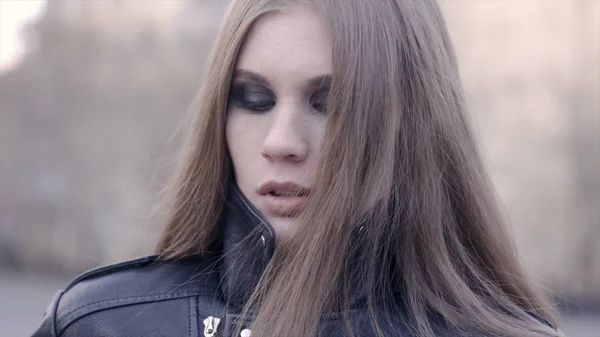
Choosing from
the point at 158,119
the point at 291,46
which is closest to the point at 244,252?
the point at 291,46

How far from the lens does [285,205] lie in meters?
1.47

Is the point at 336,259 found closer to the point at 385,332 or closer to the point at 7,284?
the point at 385,332

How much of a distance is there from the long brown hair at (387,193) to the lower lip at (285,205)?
0.03m

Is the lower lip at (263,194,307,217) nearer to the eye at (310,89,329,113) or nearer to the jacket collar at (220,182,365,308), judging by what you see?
the jacket collar at (220,182,365,308)

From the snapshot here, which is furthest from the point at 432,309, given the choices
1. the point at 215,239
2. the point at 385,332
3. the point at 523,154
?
the point at 523,154

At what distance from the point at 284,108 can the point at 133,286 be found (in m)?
0.51

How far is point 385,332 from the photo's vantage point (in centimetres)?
142

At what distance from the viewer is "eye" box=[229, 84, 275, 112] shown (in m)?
1.49

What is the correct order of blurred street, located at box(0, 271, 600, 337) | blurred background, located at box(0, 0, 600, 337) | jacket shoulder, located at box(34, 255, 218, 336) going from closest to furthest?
jacket shoulder, located at box(34, 255, 218, 336)
blurred street, located at box(0, 271, 600, 337)
blurred background, located at box(0, 0, 600, 337)

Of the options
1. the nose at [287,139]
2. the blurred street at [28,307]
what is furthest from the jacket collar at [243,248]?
the blurred street at [28,307]

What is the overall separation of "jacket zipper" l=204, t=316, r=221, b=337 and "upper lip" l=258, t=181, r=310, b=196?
0.86 ft

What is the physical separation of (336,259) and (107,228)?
18.4 ft

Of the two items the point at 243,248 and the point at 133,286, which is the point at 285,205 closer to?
the point at 243,248

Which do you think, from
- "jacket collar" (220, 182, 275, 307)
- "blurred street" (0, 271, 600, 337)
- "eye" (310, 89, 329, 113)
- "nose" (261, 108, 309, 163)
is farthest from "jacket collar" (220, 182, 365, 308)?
"blurred street" (0, 271, 600, 337)
